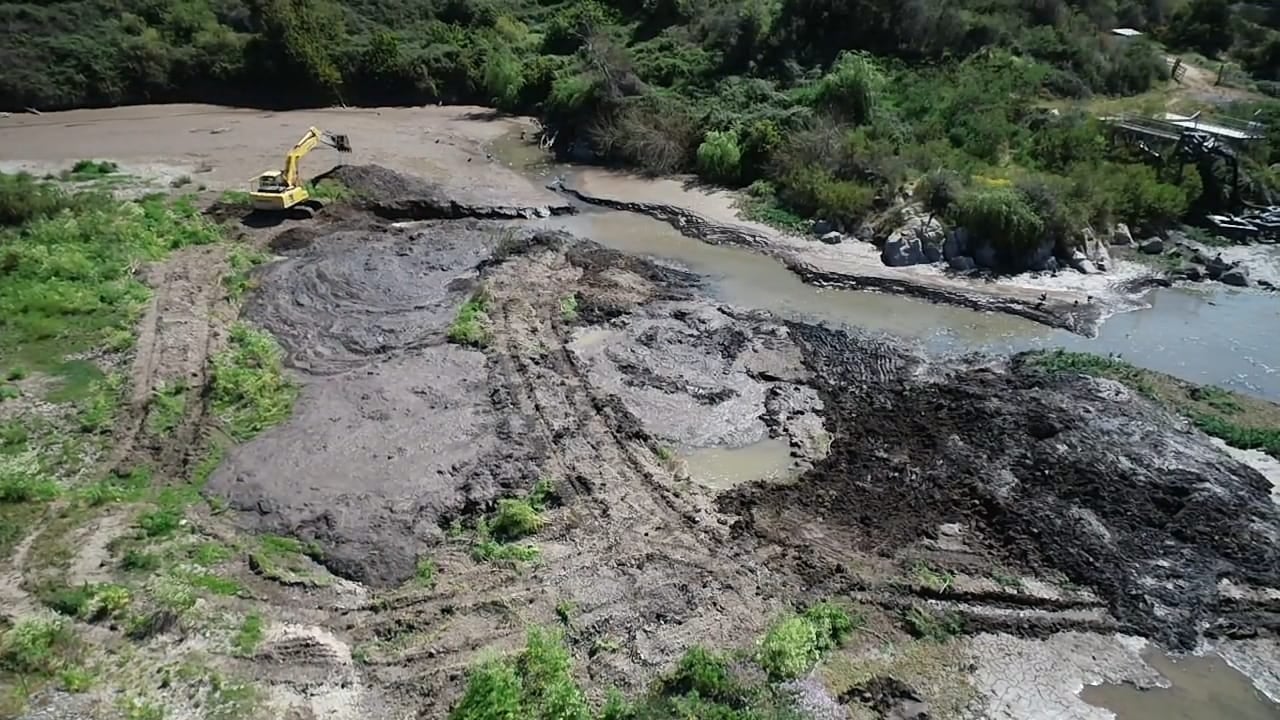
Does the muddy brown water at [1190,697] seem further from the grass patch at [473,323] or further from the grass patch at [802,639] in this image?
the grass patch at [473,323]

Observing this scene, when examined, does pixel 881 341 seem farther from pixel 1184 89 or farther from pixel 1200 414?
pixel 1184 89

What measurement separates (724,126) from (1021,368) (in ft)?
51.8

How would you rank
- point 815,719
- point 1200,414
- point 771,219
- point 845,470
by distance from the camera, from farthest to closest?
1. point 771,219
2. point 1200,414
3. point 845,470
4. point 815,719

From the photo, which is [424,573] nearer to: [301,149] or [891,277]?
[891,277]

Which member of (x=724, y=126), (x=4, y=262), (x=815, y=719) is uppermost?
(x=724, y=126)

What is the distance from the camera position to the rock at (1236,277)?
23203 millimetres

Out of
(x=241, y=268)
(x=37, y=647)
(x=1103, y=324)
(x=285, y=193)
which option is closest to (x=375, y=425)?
(x=37, y=647)

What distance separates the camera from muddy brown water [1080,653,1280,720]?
11727 mm

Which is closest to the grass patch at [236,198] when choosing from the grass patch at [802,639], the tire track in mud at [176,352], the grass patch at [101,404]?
the tire track in mud at [176,352]

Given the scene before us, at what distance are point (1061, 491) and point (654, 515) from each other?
697cm

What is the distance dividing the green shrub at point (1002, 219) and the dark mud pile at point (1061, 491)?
656cm

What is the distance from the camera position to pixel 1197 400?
1795 centimetres

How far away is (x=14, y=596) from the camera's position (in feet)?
40.4

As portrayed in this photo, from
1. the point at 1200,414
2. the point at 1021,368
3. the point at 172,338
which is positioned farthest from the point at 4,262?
the point at 1200,414
